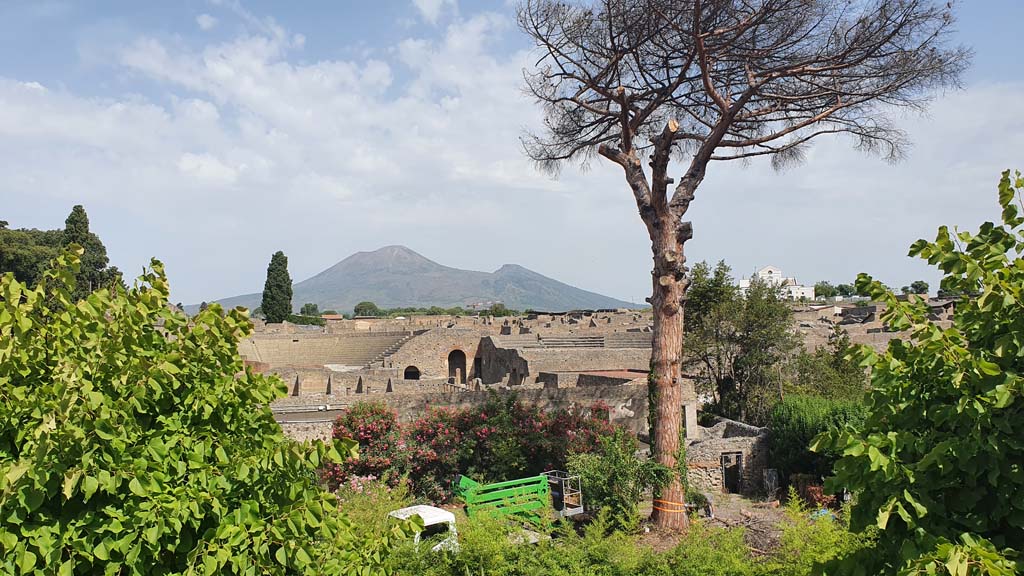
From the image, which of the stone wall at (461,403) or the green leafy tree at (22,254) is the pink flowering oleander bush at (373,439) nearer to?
the stone wall at (461,403)

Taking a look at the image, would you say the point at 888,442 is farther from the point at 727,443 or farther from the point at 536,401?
the point at 727,443

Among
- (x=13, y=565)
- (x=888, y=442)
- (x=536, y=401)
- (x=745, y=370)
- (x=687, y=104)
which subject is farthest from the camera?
(x=745, y=370)

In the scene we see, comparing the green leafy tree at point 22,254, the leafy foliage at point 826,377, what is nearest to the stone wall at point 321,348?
the leafy foliage at point 826,377

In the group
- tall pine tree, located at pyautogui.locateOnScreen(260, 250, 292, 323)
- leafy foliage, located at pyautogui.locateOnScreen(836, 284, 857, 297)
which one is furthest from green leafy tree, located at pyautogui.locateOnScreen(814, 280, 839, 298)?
tall pine tree, located at pyautogui.locateOnScreen(260, 250, 292, 323)

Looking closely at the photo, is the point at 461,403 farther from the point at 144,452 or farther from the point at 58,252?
the point at 58,252

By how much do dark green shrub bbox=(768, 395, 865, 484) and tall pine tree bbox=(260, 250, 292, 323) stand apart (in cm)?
5618

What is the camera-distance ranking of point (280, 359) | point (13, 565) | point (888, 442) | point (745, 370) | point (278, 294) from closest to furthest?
point (13, 565) → point (888, 442) → point (745, 370) → point (280, 359) → point (278, 294)

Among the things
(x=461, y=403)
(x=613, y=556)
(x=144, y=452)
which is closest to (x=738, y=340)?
(x=461, y=403)

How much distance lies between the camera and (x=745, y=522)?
42.0 ft

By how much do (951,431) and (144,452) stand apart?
172 inches

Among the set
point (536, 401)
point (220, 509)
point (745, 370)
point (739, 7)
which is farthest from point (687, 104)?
point (745, 370)

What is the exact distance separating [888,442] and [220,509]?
11.9ft

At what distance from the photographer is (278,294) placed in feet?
217

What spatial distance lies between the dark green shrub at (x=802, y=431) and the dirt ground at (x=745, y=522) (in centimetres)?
143
